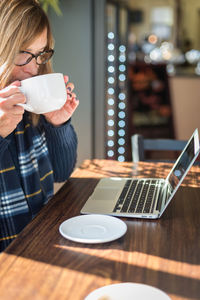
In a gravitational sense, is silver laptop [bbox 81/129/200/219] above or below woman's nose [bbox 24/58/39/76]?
below

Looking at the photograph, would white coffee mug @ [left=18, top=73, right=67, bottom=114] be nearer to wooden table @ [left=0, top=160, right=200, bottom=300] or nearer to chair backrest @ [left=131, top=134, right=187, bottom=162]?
wooden table @ [left=0, top=160, right=200, bottom=300]

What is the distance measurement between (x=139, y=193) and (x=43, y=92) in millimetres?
436

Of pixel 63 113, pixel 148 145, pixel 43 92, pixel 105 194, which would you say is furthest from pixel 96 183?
pixel 148 145

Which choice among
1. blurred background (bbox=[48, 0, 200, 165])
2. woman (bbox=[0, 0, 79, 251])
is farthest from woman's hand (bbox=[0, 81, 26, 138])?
blurred background (bbox=[48, 0, 200, 165])

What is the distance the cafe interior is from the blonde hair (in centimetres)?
44

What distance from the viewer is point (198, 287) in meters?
0.69

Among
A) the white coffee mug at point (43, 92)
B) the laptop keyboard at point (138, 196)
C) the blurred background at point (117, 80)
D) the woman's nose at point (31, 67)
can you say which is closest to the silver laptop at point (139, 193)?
the laptop keyboard at point (138, 196)

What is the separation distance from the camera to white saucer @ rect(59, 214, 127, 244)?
0.87 meters

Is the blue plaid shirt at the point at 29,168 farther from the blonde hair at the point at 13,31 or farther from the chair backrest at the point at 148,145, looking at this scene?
→ the chair backrest at the point at 148,145

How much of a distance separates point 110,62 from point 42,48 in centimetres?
215

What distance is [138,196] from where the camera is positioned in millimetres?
1178

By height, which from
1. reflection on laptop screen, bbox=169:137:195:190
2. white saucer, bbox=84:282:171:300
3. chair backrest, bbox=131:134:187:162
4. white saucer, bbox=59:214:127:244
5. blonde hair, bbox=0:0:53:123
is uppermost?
blonde hair, bbox=0:0:53:123

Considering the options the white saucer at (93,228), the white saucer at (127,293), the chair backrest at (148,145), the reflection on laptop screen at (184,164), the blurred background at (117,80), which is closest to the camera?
the white saucer at (127,293)

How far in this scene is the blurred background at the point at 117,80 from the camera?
113 inches
